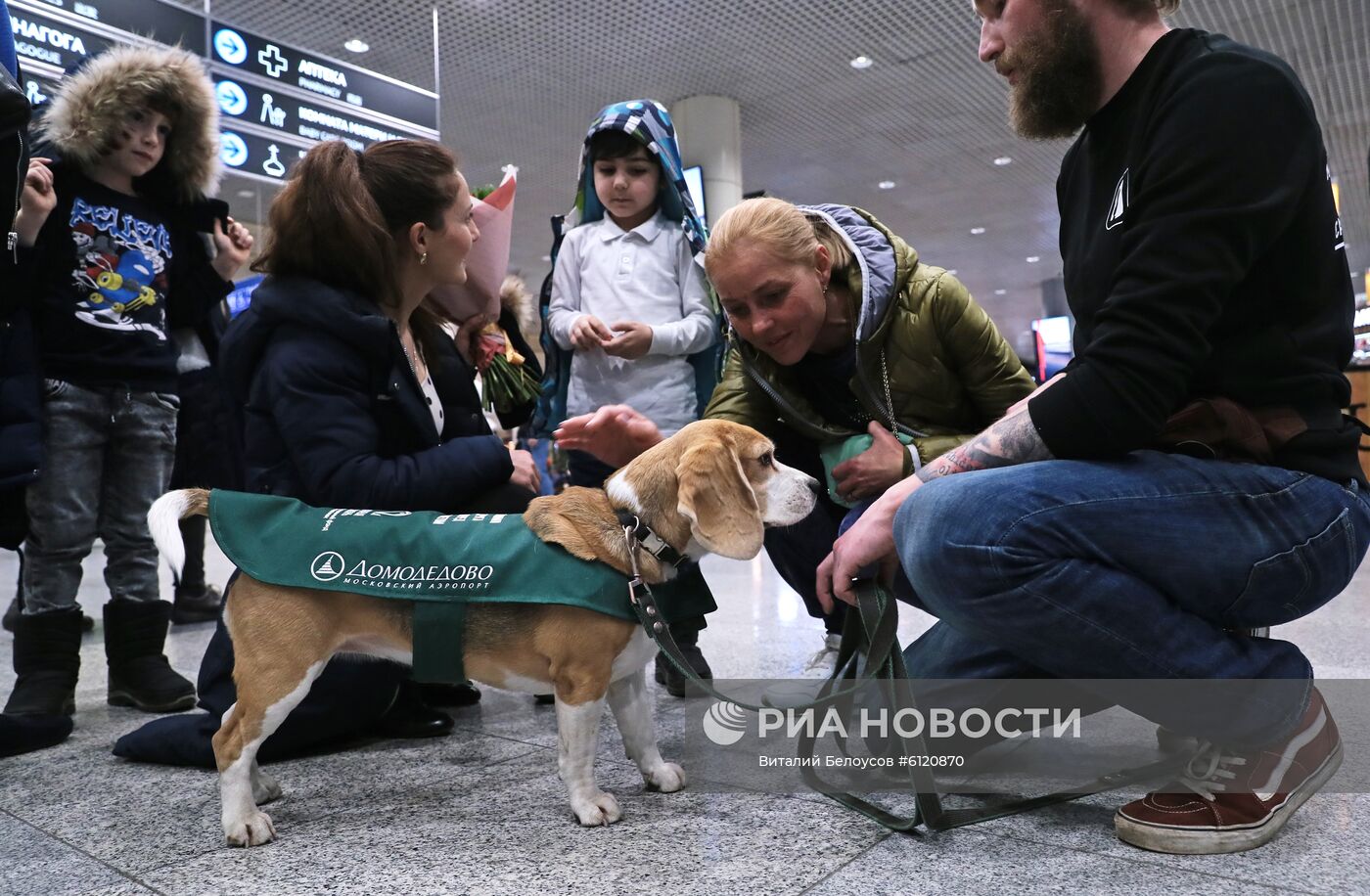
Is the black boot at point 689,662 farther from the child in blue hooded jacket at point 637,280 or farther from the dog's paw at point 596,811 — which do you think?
the dog's paw at point 596,811

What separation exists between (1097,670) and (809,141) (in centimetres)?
919

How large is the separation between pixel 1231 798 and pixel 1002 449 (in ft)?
2.00

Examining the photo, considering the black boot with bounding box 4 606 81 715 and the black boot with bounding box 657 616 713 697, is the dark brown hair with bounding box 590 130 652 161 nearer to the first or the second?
the black boot with bounding box 657 616 713 697

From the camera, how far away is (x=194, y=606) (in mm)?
3988

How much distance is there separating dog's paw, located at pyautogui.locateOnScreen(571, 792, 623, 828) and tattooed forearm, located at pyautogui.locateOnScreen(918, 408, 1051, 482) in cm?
78

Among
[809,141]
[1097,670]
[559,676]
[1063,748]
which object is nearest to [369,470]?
[559,676]

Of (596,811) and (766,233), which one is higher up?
(766,233)

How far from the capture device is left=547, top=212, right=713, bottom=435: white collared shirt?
2.89 meters

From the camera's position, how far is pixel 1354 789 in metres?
1.65

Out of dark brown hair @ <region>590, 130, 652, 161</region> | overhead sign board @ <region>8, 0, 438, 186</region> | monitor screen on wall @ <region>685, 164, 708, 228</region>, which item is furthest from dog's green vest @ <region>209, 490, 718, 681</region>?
monitor screen on wall @ <region>685, 164, 708, 228</region>

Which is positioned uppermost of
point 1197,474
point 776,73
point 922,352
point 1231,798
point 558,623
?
point 776,73

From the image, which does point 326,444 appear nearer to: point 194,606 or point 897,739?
point 897,739

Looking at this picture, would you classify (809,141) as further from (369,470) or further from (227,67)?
(369,470)

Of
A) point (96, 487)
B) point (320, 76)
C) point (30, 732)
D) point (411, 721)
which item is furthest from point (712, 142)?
point (30, 732)
